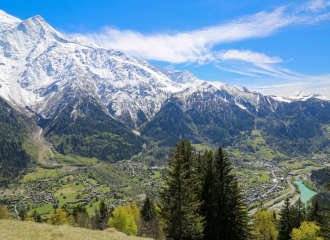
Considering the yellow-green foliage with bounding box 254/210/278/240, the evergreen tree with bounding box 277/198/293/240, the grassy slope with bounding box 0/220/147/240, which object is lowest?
the yellow-green foliage with bounding box 254/210/278/240

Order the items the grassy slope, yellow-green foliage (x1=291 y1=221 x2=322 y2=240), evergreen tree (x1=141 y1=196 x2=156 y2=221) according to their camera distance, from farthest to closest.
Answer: evergreen tree (x1=141 y1=196 x2=156 y2=221) < yellow-green foliage (x1=291 y1=221 x2=322 y2=240) < the grassy slope

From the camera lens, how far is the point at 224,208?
101ft

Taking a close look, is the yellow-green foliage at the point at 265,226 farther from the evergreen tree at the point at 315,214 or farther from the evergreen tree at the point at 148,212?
the evergreen tree at the point at 148,212

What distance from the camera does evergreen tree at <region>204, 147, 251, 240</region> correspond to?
30625 millimetres

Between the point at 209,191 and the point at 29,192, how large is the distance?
222 metres

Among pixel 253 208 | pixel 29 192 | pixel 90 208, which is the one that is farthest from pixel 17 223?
pixel 29 192

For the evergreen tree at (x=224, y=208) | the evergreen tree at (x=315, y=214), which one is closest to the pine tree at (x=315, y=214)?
the evergreen tree at (x=315, y=214)

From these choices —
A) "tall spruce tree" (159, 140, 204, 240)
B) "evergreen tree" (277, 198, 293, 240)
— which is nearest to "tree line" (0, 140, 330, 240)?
"tall spruce tree" (159, 140, 204, 240)

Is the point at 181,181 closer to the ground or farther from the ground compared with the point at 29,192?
farther from the ground

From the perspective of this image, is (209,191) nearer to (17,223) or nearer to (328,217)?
(328,217)

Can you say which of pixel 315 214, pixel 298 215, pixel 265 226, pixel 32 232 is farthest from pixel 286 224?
pixel 32 232

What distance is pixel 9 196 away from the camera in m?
178

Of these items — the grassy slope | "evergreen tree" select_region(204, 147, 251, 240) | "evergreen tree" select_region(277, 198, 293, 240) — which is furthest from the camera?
"evergreen tree" select_region(277, 198, 293, 240)

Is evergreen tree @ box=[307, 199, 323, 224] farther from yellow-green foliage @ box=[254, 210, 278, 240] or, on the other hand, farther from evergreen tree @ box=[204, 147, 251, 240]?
evergreen tree @ box=[204, 147, 251, 240]
